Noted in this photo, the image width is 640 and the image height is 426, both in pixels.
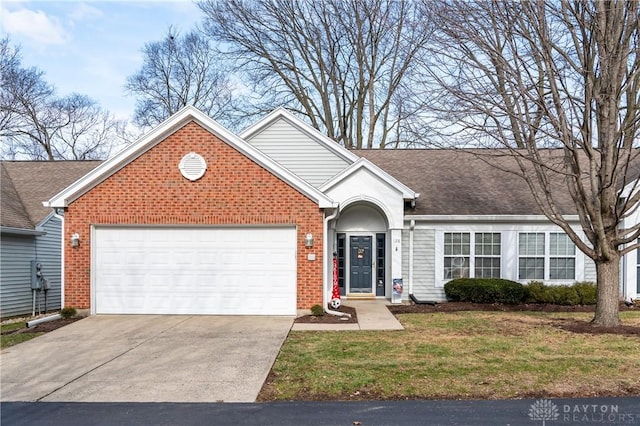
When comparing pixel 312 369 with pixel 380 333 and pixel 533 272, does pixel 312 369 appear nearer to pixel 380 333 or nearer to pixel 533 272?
pixel 380 333

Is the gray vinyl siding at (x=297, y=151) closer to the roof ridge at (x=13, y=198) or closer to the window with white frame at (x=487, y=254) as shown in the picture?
the window with white frame at (x=487, y=254)

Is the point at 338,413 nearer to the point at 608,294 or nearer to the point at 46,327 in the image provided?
the point at 608,294

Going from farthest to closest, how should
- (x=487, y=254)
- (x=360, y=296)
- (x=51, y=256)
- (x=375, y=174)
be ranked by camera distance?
(x=51, y=256), (x=360, y=296), (x=487, y=254), (x=375, y=174)

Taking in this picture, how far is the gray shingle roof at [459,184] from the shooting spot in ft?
56.7

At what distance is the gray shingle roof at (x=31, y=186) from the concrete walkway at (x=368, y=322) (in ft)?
32.6

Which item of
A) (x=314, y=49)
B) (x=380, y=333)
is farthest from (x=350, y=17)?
(x=380, y=333)

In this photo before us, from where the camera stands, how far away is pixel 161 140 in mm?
13648

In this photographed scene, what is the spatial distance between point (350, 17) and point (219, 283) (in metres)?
22.7

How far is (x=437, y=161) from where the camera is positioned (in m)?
20.9

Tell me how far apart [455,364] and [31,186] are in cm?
1781

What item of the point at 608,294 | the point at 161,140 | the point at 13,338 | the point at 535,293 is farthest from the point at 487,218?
the point at 13,338

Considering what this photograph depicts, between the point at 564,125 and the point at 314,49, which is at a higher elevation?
the point at 314,49

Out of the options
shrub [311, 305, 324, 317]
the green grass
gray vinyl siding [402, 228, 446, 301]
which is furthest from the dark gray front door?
the green grass

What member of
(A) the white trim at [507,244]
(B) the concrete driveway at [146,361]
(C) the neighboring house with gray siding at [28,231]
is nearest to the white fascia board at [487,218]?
(A) the white trim at [507,244]
